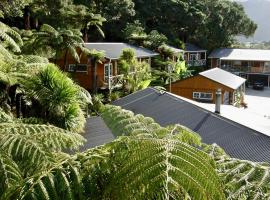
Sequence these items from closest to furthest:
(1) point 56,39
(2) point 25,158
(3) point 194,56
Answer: (2) point 25,158, (1) point 56,39, (3) point 194,56

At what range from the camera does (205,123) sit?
13492mm

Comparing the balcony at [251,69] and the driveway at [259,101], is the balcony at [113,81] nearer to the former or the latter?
the driveway at [259,101]

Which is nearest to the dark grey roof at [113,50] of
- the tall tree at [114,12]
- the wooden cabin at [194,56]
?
the tall tree at [114,12]

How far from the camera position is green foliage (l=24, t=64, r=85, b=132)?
1336 cm

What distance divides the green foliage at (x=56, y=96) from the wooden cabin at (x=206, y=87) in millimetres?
14480

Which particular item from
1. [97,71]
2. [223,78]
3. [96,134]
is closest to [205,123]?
[96,134]

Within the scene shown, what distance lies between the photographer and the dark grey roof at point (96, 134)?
39.1ft

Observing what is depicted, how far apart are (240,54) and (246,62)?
65.3 inches

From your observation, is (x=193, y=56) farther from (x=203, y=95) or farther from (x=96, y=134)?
(x=96, y=134)

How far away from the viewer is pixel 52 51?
881 inches

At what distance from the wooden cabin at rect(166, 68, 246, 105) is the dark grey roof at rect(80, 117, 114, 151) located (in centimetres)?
1350

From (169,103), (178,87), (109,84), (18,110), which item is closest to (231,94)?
(178,87)

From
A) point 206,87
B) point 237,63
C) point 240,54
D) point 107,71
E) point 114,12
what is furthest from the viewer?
point 240,54

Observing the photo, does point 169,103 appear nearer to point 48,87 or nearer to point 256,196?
point 48,87
